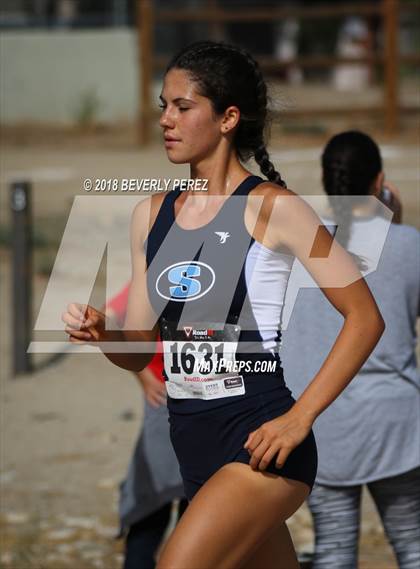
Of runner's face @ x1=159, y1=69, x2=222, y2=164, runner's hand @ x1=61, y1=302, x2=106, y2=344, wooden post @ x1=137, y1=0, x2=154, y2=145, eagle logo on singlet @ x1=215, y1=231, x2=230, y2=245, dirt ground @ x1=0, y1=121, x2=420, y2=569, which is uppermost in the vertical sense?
runner's face @ x1=159, y1=69, x2=222, y2=164

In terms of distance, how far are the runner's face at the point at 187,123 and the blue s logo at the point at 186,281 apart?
0.27 metres

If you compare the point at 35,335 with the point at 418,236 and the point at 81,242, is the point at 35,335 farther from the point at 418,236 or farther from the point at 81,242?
the point at 418,236

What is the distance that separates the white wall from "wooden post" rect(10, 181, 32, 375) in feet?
42.5

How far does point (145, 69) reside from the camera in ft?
57.3

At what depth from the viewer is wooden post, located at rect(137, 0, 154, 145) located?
17.3 m

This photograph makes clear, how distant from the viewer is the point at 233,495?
9.01ft

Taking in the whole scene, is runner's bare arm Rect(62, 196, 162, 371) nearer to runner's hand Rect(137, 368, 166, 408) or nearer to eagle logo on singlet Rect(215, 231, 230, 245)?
eagle logo on singlet Rect(215, 231, 230, 245)

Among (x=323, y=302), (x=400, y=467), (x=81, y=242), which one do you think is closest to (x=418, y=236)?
(x=323, y=302)

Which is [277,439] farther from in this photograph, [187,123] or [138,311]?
[187,123]

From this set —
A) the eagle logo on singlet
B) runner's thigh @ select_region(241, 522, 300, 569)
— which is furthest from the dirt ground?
the eagle logo on singlet

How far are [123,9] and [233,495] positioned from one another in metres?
19.8

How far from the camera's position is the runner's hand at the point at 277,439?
2.74 metres

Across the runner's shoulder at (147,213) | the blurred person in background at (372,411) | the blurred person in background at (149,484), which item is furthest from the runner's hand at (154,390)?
the runner's shoulder at (147,213)

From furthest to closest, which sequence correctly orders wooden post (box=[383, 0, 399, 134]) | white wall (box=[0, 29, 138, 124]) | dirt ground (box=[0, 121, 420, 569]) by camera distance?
white wall (box=[0, 29, 138, 124]), wooden post (box=[383, 0, 399, 134]), dirt ground (box=[0, 121, 420, 569])
